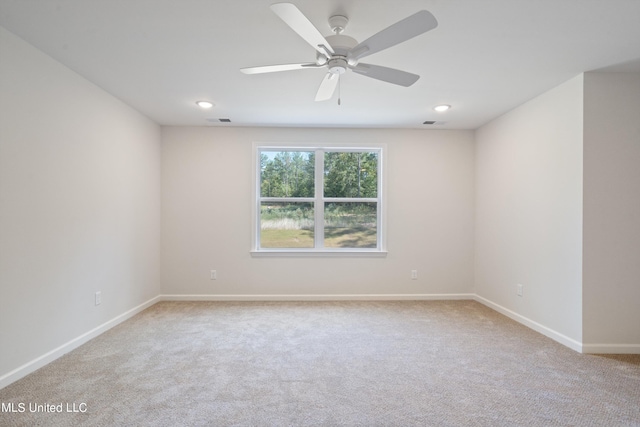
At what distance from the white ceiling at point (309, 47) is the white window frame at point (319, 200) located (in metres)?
0.94

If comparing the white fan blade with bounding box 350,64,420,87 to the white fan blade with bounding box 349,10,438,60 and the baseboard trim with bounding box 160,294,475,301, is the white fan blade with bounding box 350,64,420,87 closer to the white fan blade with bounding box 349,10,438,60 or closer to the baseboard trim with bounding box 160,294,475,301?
the white fan blade with bounding box 349,10,438,60

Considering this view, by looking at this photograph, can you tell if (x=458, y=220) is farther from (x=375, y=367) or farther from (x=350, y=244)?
(x=375, y=367)

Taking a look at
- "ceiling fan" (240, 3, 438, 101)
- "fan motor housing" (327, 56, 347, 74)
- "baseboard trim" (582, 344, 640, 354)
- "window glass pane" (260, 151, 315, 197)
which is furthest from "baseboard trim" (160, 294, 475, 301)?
"fan motor housing" (327, 56, 347, 74)

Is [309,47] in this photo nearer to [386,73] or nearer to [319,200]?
[386,73]

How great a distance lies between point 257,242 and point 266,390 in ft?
8.10

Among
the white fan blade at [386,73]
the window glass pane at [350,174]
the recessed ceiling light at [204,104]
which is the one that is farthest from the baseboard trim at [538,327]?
the recessed ceiling light at [204,104]

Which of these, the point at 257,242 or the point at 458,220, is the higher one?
the point at 458,220

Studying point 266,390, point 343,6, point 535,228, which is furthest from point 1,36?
point 535,228

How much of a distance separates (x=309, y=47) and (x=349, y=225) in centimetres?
266

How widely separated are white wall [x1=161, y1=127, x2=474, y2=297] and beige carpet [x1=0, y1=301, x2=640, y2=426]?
94 centimetres

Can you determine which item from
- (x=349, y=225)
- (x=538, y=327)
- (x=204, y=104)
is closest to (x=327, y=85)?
(x=204, y=104)

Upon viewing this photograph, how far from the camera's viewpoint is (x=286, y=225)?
4.41m

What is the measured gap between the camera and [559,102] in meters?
2.85

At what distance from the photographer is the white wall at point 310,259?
4184 millimetres
